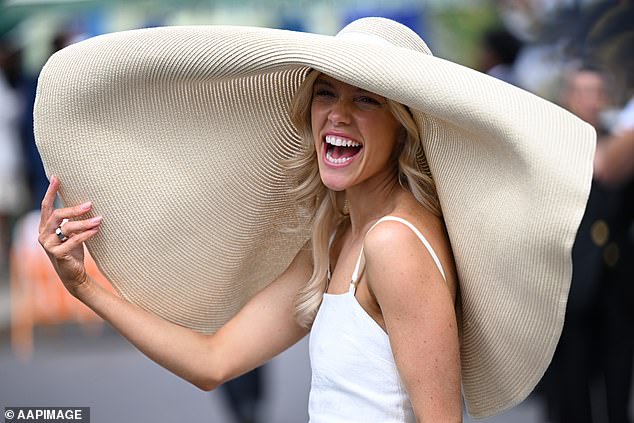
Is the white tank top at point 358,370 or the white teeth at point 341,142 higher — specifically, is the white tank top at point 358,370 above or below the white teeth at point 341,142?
below

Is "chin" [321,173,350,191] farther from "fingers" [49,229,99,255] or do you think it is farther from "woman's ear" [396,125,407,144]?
"fingers" [49,229,99,255]

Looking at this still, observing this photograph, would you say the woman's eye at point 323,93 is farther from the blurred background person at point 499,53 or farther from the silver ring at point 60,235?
the blurred background person at point 499,53

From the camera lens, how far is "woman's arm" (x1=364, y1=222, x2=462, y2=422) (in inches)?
87.9

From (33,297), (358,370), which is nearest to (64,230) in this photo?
(358,370)

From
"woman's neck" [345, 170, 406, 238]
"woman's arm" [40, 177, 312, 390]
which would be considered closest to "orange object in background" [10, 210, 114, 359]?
"woman's arm" [40, 177, 312, 390]

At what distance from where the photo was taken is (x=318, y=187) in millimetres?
2682

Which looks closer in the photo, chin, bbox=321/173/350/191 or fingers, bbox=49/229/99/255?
chin, bbox=321/173/350/191

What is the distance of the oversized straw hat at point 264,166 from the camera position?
2135mm

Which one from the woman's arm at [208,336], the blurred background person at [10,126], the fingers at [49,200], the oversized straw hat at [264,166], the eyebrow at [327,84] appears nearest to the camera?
the oversized straw hat at [264,166]

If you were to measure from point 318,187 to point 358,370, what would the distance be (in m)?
0.51

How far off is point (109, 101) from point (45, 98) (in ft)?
0.43

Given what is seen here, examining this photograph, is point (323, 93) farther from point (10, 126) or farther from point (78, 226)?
point (10, 126)

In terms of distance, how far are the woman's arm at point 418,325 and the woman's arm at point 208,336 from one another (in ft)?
1.66

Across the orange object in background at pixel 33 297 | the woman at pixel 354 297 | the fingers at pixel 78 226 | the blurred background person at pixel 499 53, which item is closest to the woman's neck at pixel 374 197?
the woman at pixel 354 297
